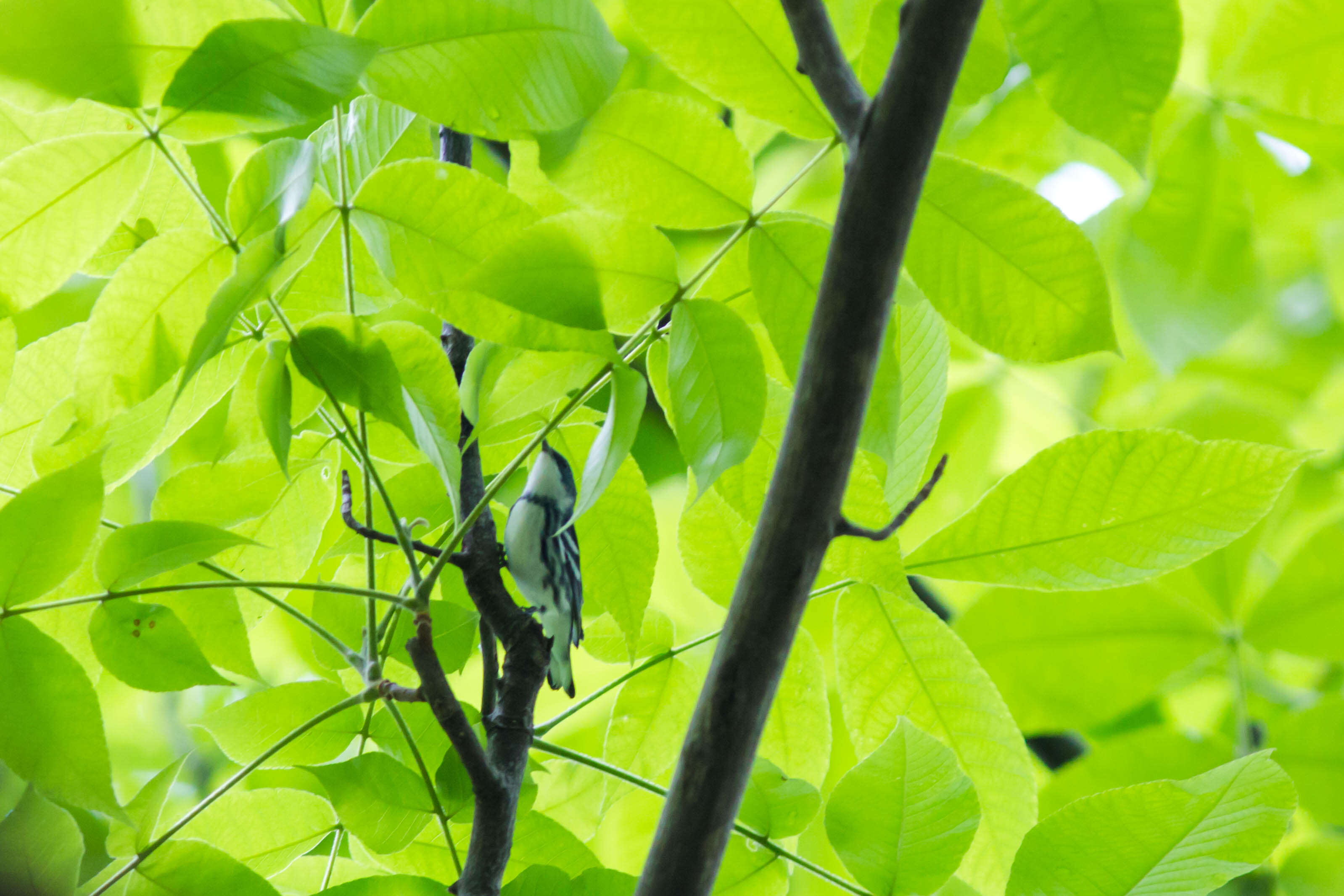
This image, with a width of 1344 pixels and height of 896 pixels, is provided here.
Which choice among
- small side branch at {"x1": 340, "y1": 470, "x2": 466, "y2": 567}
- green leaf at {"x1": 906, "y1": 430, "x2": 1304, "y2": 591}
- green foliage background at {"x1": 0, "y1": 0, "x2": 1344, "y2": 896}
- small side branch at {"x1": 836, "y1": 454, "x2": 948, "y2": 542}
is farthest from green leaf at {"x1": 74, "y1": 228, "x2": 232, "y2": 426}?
green leaf at {"x1": 906, "y1": 430, "x2": 1304, "y2": 591}

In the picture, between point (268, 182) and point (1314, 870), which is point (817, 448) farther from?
point (1314, 870)

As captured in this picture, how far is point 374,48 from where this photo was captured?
0.47 meters

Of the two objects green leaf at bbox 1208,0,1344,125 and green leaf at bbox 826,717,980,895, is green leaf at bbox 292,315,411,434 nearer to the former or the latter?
green leaf at bbox 826,717,980,895

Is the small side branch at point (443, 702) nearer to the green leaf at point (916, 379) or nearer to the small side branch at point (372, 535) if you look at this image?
the small side branch at point (372, 535)

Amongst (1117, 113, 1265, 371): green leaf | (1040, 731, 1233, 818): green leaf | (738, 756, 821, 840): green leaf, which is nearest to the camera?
(738, 756, 821, 840): green leaf

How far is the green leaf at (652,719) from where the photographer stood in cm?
69

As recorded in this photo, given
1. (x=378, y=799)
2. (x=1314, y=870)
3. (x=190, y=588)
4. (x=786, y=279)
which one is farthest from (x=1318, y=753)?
(x=190, y=588)

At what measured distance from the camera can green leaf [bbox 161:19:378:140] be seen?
0.45 meters

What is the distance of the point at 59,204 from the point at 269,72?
0.15 meters

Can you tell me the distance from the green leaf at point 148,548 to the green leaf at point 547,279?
19 centimetres

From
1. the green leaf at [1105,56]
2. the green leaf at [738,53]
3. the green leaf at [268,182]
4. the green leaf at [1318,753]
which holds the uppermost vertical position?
the green leaf at [1105,56]

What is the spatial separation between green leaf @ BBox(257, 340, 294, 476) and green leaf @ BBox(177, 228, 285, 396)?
0.05 meters

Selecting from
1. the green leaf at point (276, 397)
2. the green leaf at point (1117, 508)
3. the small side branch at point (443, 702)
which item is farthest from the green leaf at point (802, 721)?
the green leaf at point (276, 397)

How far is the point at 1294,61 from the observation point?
85 cm
